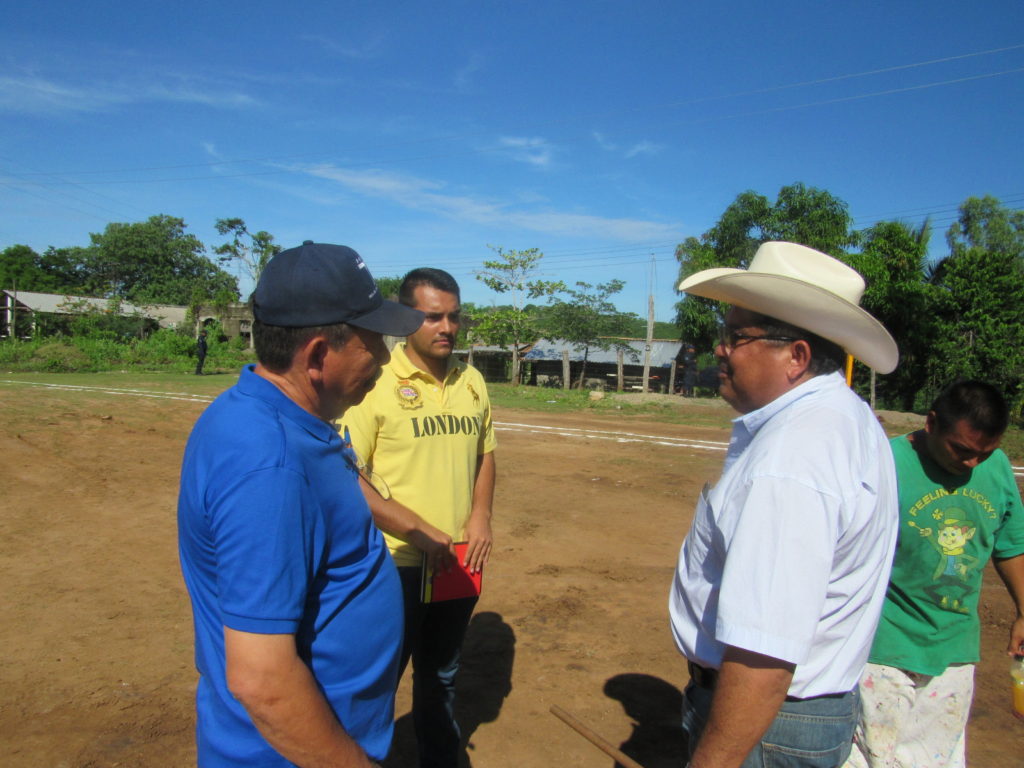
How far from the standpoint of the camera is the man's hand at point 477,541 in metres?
2.80

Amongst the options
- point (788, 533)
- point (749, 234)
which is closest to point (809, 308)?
point (788, 533)

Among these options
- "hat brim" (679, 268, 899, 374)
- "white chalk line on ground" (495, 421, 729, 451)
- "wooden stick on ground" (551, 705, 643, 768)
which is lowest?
"white chalk line on ground" (495, 421, 729, 451)

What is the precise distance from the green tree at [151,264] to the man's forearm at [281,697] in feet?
223

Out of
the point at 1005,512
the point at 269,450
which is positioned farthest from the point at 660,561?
the point at 269,450

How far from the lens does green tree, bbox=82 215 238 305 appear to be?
65188 mm

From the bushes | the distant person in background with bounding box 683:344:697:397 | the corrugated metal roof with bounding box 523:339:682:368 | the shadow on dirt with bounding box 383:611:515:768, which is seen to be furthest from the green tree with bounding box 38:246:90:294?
the shadow on dirt with bounding box 383:611:515:768

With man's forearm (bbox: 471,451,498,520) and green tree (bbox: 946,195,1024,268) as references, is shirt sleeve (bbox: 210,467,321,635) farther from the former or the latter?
green tree (bbox: 946,195,1024,268)

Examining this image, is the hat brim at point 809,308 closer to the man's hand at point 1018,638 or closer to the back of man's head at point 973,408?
the back of man's head at point 973,408

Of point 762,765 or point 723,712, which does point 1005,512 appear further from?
point 723,712

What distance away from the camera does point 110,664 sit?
13.1 feet

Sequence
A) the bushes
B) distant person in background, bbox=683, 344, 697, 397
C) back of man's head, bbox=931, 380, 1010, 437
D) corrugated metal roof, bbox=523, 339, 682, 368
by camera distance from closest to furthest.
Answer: back of man's head, bbox=931, 380, 1010, 437 < distant person in background, bbox=683, 344, 697, 397 < the bushes < corrugated metal roof, bbox=523, 339, 682, 368

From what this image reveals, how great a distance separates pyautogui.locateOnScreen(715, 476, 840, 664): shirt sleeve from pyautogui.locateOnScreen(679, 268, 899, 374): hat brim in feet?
1.57

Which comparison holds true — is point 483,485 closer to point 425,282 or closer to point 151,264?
point 425,282

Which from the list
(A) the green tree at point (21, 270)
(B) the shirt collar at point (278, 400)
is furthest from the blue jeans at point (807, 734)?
(A) the green tree at point (21, 270)
